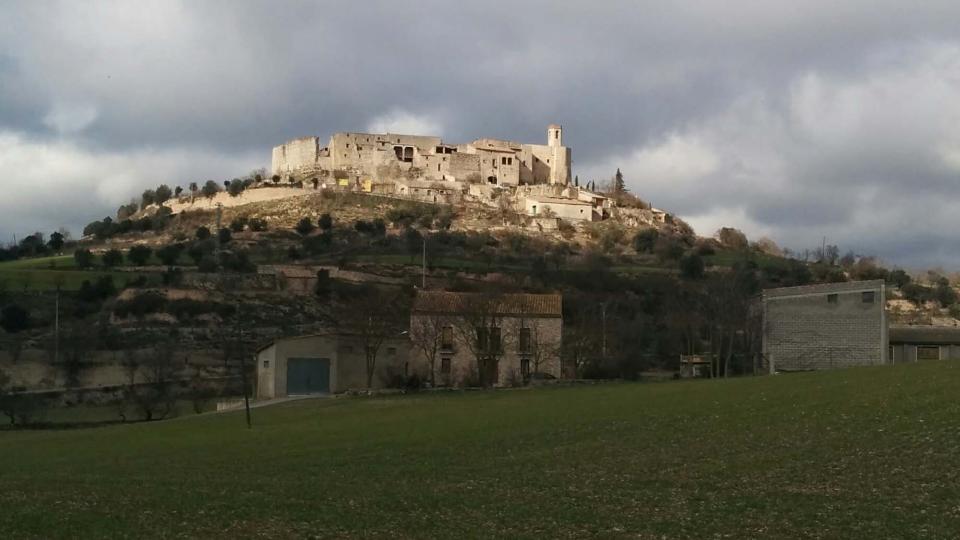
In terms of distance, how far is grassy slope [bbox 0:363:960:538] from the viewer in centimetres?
1295

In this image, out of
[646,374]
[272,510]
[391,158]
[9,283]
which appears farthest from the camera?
[391,158]

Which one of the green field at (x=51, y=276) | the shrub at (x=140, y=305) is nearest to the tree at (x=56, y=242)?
the green field at (x=51, y=276)

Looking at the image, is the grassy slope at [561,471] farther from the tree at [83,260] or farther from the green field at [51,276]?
the tree at [83,260]

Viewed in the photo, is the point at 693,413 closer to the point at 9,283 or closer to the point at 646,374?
the point at 646,374

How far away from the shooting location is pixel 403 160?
153 meters

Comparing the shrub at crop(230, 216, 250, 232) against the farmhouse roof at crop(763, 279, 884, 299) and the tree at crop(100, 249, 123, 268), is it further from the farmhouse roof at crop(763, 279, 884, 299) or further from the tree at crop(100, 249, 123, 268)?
the farmhouse roof at crop(763, 279, 884, 299)

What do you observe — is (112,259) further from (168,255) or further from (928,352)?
(928,352)

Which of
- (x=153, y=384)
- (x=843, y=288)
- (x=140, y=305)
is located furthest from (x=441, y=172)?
(x=843, y=288)

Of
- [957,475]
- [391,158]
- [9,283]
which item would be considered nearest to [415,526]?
[957,475]

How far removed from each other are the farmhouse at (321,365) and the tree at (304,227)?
65.6 meters

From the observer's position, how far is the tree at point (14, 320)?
253 feet

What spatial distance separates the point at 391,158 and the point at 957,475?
13977 centimetres

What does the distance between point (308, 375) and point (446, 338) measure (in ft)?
25.6

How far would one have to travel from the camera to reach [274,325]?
7700cm
